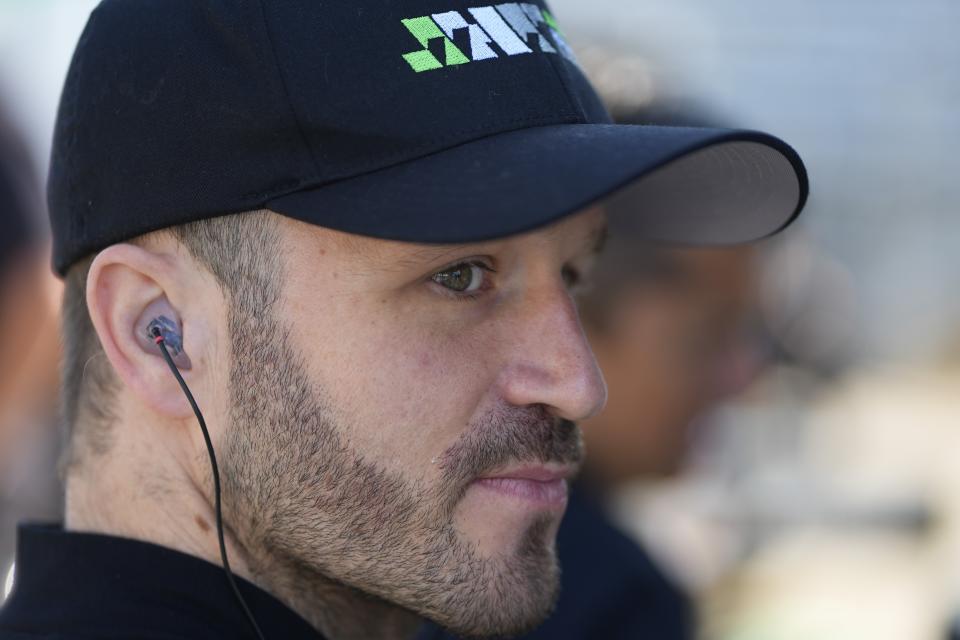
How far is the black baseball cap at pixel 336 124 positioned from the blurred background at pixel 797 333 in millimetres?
1540

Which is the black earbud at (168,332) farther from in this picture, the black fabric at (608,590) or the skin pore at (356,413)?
the black fabric at (608,590)

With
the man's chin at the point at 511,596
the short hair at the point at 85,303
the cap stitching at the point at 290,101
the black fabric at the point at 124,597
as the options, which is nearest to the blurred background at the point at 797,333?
the short hair at the point at 85,303

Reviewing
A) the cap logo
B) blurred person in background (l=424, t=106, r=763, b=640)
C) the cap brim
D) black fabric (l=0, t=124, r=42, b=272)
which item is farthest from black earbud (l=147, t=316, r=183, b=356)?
black fabric (l=0, t=124, r=42, b=272)

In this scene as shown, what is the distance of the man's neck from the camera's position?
1.71 m

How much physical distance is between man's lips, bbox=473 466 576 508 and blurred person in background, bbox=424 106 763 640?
0.77 metres

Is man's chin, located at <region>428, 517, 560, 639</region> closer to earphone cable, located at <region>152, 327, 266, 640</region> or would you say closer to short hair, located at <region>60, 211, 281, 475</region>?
earphone cable, located at <region>152, 327, 266, 640</region>

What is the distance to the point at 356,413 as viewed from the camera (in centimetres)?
165

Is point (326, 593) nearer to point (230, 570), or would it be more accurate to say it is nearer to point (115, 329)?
point (230, 570)

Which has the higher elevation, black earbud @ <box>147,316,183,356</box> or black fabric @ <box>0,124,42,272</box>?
black fabric @ <box>0,124,42,272</box>

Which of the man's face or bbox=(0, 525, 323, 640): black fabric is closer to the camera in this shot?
bbox=(0, 525, 323, 640): black fabric

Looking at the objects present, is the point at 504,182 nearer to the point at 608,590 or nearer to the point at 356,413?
the point at 356,413

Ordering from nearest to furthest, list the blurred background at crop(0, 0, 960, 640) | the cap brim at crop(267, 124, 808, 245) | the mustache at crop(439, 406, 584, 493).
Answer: the cap brim at crop(267, 124, 808, 245) < the mustache at crop(439, 406, 584, 493) < the blurred background at crop(0, 0, 960, 640)

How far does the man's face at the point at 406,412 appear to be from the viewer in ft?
5.41

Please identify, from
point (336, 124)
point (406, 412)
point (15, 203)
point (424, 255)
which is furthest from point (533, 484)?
point (15, 203)
